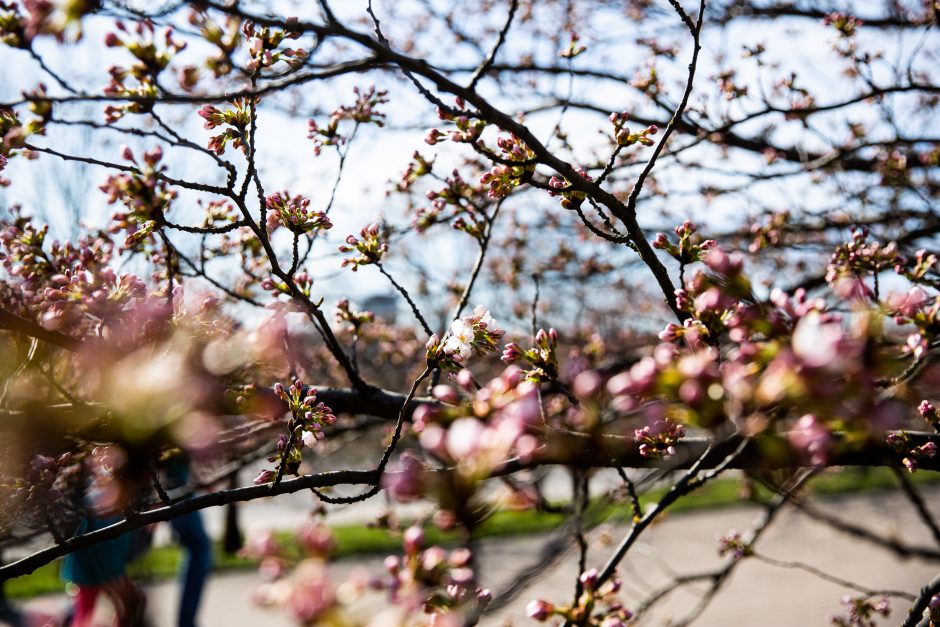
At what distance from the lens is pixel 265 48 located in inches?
71.9

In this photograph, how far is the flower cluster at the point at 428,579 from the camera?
115 centimetres

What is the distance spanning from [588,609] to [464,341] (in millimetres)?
781

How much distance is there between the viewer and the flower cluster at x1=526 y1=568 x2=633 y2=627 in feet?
4.93

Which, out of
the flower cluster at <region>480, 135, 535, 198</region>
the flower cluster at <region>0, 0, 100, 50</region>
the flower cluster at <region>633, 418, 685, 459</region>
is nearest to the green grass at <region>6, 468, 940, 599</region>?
the flower cluster at <region>633, 418, 685, 459</region>

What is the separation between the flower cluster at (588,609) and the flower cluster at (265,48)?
5.07 ft

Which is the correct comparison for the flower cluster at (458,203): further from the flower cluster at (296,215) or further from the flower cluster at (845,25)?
the flower cluster at (845,25)

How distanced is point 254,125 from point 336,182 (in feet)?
2.64

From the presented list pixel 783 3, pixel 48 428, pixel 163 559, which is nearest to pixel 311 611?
pixel 48 428

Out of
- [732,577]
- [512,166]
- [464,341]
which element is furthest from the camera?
[732,577]

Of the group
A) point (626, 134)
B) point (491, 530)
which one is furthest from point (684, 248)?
point (491, 530)

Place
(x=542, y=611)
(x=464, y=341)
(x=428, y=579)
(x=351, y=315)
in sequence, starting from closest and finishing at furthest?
(x=428, y=579) < (x=542, y=611) < (x=464, y=341) < (x=351, y=315)

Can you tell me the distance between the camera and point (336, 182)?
2676 millimetres

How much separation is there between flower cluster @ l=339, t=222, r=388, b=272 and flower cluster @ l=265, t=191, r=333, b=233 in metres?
0.22

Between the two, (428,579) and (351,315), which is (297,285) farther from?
(428,579)
